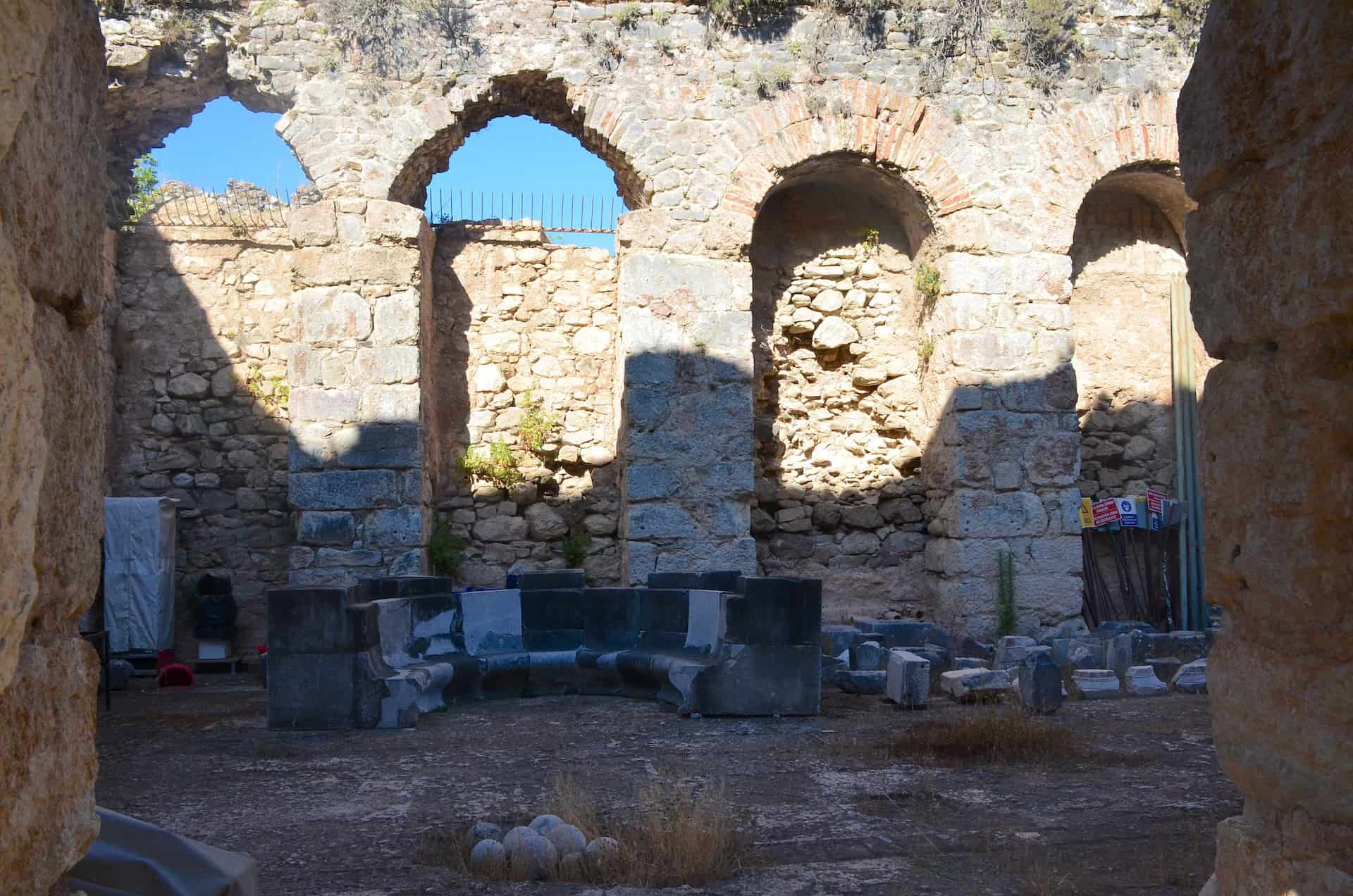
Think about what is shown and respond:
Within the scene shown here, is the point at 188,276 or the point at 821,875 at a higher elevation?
the point at 188,276

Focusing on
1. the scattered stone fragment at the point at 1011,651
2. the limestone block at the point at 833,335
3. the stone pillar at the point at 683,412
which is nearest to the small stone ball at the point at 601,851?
the scattered stone fragment at the point at 1011,651

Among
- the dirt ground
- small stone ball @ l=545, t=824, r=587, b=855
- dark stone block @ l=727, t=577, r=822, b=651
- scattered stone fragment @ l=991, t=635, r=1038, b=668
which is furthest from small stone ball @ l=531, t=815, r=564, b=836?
scattered stone fragment @ l=991, t=635, r=1038, b=668

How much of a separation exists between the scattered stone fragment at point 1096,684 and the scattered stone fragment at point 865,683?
1.18m

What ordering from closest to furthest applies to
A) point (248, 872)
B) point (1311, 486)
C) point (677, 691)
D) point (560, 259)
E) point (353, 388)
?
point (1311, 486), point (248, 872), point (677, 691), point (353, 388), point (560, 259)

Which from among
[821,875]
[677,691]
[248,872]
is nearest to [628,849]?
[821,875]

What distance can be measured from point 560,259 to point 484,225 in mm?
721

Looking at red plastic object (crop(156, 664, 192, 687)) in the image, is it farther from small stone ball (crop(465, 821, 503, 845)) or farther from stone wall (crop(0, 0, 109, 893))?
stone wall (crop(0, 0, 109, 893))

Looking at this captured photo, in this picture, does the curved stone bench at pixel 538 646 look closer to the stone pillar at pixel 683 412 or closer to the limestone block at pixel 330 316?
the stone pillar at pixel 683 412

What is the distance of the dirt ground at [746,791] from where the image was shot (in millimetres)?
3312

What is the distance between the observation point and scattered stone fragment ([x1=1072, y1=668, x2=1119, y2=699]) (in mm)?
6629

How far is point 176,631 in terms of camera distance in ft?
29.9

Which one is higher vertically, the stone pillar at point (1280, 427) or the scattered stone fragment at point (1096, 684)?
the stone pillar at point (1280, 427)

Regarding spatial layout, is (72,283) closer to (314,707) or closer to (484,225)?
(314,707)

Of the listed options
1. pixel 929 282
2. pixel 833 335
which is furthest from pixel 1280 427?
pixel 833 335
